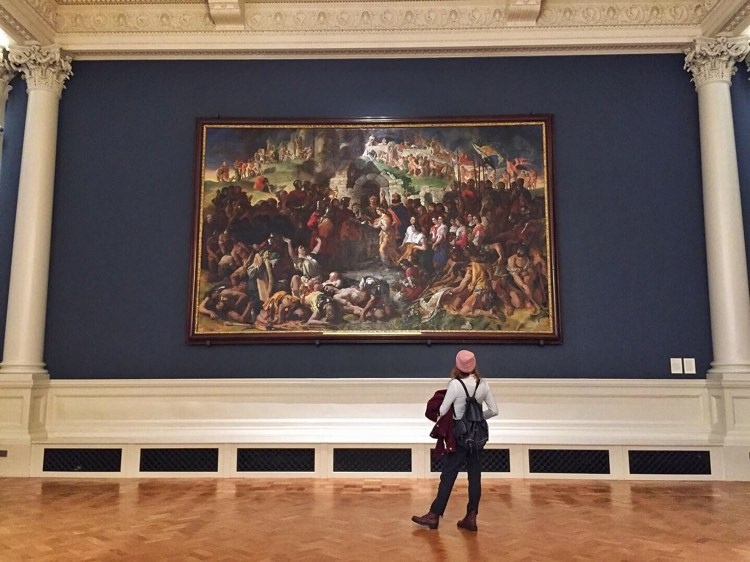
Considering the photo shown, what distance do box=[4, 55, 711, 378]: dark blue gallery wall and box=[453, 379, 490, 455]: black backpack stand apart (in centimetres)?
271

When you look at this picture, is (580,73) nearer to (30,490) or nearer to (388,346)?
(388,346)

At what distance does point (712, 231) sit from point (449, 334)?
3.55m

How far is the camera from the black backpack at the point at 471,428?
4.69 metres

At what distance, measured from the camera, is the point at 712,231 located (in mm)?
7496

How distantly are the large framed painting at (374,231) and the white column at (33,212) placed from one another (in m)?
1.93

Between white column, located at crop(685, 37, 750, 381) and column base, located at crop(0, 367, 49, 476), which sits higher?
white column, located at crop(685, 37, 750, 381)

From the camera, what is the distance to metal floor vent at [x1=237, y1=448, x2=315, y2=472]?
721 centimetres

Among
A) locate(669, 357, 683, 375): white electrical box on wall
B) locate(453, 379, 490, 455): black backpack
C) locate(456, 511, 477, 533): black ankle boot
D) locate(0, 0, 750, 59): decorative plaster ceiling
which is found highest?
locate(0, 0, 750, 59): decorative plaster ceiling

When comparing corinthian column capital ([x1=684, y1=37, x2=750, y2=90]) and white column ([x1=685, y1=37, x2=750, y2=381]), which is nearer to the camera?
white column ([x1=685, y1=37, x2=750, y2=381])

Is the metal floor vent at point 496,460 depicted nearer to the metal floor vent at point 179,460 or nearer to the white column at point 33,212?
the metal floor vent at point 179,460

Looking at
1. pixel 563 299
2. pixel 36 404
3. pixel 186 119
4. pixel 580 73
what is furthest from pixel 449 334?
pixel 36 404

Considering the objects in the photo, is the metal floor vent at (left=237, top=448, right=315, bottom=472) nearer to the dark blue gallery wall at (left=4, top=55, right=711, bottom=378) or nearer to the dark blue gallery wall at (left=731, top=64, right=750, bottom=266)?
the dark blue gallery wall at (left=4, top=55, right=711, bottom=378)

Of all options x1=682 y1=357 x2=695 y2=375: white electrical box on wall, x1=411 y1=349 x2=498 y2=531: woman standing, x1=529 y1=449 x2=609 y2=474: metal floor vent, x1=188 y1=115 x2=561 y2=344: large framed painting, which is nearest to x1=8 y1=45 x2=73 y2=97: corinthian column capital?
x1=188 y1=115 x2=561 y2=344: large framed painting

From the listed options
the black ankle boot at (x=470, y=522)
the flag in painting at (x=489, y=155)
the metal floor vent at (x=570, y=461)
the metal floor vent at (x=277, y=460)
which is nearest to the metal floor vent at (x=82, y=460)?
the metal floor vent at (x=277, y=460)
